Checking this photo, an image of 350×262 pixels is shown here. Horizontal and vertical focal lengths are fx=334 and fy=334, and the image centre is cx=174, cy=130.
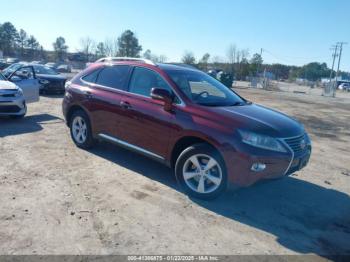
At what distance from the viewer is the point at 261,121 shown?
15.2 ft

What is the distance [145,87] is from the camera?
215 inches

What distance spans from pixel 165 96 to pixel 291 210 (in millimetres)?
2433

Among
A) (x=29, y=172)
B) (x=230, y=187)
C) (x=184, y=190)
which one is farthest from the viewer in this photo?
(x=29, y=172)

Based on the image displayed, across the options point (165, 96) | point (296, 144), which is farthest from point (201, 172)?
point (296, 144)

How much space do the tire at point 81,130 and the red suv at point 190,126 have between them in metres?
0.03

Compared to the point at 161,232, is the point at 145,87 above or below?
above

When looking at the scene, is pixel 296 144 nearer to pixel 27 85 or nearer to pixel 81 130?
pixel 81 130

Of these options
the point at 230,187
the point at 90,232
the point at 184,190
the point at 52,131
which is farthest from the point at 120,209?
the point at 52,131

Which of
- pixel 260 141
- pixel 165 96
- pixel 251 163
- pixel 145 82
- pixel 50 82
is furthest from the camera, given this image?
pixel 50 82

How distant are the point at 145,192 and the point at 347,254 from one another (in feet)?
8.76

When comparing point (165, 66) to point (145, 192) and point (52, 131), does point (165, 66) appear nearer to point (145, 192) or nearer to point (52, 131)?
point (145, 192)

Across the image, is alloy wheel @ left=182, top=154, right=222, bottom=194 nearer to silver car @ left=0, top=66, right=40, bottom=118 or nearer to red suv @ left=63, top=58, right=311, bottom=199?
red suv @ left=63, top=58, right=311, bottom=199

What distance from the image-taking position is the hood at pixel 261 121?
174 inches

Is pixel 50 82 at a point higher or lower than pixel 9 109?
higher
